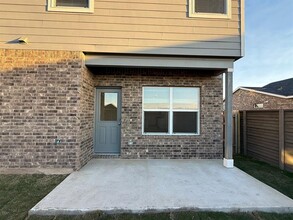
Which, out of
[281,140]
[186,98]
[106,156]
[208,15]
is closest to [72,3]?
[208,15]

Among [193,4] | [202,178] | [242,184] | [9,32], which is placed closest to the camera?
[242,184]

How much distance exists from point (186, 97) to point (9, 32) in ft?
Result: 16.2

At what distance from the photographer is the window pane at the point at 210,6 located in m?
5.04

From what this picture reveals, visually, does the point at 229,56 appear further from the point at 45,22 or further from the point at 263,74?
the point at 263,74

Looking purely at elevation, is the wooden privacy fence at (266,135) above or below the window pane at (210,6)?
below

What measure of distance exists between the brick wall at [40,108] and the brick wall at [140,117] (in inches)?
51.0

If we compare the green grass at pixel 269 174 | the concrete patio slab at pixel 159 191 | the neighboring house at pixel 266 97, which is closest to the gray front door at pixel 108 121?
the concrete patio slab at pixel 159 191

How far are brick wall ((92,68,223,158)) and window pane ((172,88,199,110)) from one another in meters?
0.17

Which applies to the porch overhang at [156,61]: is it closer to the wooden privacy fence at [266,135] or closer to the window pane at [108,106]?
the window pane at [108,106]

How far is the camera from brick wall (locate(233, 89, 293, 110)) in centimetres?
1419

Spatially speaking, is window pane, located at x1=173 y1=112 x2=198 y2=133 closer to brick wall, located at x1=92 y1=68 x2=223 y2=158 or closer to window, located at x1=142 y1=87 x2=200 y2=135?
window, located at x1=142 y1=87 x2=200 y2=135

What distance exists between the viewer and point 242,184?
393 cm

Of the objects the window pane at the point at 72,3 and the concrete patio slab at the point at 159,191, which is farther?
the window pane at the point at 72,3

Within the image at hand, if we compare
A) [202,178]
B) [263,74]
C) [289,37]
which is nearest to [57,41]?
[202,178]
